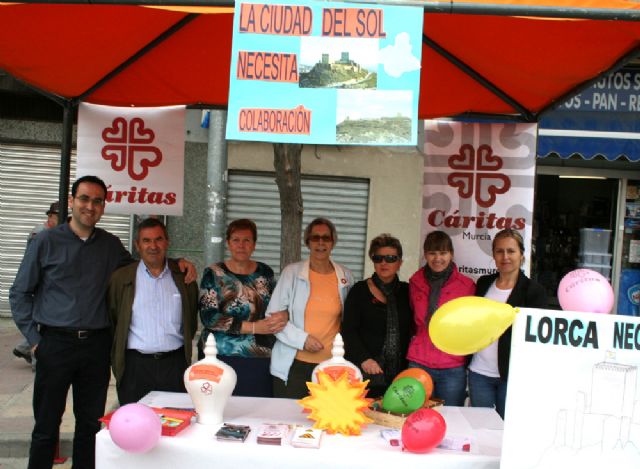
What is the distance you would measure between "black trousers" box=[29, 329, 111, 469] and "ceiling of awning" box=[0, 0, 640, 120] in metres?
→ 1.65

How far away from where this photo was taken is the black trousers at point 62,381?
3529 millimetres

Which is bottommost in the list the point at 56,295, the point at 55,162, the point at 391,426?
the point at 391,426

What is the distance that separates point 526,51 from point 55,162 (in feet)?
24.3

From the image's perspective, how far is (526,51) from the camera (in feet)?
Answer: 11.6

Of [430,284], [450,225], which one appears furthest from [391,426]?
[450,225]

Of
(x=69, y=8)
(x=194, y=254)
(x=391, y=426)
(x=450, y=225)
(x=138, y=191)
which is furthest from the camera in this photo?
(x=194, y=254)

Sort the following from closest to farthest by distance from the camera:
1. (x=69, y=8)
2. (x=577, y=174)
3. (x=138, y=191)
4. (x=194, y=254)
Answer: (x=69, y=8) < (x=138, y=191) < (x=577, y=174) < (x=194, y=254)

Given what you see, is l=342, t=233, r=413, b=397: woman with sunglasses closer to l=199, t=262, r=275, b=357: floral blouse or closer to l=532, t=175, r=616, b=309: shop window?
l=199, t=262, r=275, b=357: floral blouse

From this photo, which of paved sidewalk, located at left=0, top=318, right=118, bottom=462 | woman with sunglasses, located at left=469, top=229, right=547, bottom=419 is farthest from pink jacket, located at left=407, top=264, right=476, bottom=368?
paved sidewalk, located at left=0, top=318, right=118, bottom=462

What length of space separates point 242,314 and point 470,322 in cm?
163

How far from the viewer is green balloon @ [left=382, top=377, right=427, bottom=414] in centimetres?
278

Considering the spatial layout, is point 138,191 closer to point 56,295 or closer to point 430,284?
point 56,295

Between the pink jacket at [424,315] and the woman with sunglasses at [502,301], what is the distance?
0.34 ft

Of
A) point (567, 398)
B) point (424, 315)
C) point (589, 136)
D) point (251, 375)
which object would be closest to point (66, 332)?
point (251, 375)
